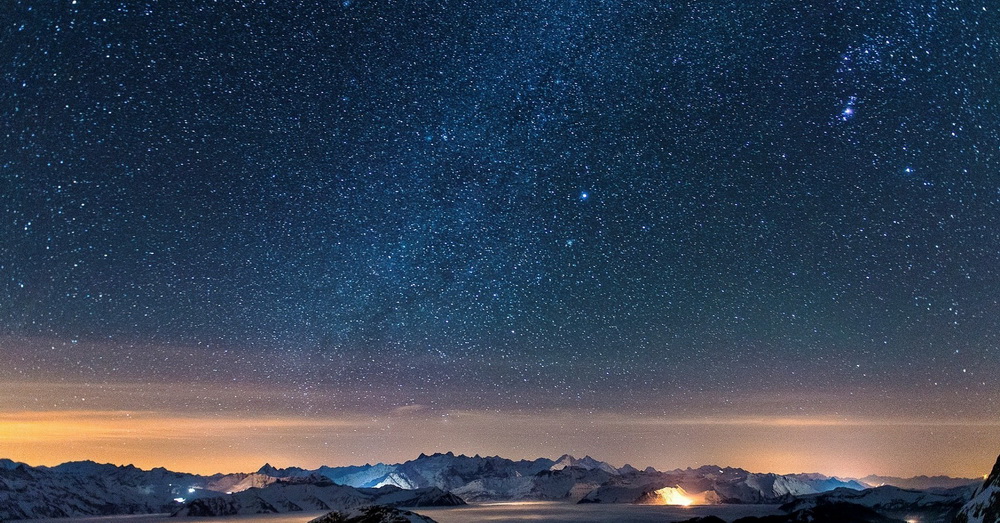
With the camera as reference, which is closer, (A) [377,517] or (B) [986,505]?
(B) [986,505]

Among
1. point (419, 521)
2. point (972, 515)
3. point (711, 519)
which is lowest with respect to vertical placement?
point (711, 519)

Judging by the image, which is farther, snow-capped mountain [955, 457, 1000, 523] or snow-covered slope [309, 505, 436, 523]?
snow-covered slope [309, 505, 436, 523]

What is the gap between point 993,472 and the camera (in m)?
41.6

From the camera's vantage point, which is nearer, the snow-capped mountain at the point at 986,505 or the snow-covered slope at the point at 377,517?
the snow-capped mountain at the point at 986,505

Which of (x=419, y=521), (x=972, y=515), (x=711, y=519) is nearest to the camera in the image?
(x=972, y=515)

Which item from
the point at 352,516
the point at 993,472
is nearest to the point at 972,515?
the point at 993,472

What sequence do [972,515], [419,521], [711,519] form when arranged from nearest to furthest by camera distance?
[972,515]
[419,521]
[711,519]

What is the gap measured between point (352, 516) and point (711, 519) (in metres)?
124

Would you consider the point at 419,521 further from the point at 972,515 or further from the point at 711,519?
the point at 711,519

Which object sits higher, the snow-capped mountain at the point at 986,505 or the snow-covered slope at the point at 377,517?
the snow-capped mountain at the point at 986,505

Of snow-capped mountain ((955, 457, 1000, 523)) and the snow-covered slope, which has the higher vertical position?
snow-capped mountain ((955, 457, 1000, 523))

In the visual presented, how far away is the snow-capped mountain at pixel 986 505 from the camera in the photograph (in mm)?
36691

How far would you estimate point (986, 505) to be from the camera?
1500 inches

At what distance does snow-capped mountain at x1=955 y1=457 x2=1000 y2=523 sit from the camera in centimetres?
3669
